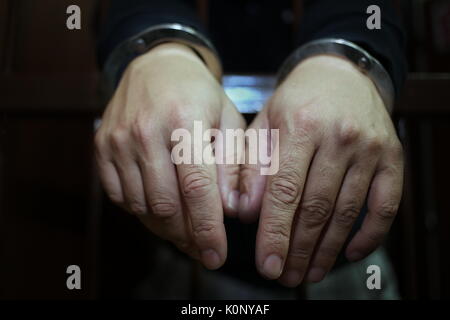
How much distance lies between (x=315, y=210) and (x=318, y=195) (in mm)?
18

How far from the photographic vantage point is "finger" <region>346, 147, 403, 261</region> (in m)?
0.42

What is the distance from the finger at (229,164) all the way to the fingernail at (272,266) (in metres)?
0.07

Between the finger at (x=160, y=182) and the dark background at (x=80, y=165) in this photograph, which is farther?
the dark background at (x=80, y=165)

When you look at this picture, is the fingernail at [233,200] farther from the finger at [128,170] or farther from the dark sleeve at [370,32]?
the dark sleeve at [370,32]

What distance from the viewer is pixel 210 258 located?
42 cm

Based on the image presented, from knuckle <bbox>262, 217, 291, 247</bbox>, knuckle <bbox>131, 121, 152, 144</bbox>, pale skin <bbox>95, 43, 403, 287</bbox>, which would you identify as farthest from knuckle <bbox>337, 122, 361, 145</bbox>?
knuckle <bbox>131, 121, 152, 144</bbox>

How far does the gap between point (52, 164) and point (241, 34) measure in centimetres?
56

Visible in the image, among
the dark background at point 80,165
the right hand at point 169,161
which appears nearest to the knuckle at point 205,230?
the right hand at point 169,161

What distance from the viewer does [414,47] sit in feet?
2.25

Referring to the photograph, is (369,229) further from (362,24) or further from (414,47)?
(414,47)

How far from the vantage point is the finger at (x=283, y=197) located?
39 centimetres

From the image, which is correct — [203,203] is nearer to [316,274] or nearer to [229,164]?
[229,164]

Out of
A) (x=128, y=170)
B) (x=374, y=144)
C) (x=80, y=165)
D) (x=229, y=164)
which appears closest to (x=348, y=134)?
(x=374, y=144)
